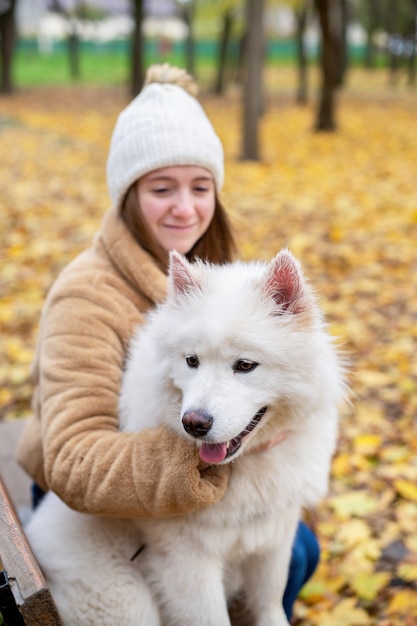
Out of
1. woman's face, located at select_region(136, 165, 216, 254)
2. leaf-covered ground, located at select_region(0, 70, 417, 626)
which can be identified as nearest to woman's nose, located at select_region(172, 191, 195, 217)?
woman's face, located at select_region(136, 165, 216, 254)

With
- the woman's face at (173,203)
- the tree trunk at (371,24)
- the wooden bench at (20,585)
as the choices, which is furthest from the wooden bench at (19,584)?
the tree trunk at (371,24)

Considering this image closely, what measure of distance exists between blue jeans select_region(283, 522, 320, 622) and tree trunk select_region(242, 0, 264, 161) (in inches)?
379

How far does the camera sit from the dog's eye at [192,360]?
6.49 ft

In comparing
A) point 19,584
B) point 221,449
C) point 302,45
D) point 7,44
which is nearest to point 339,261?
point 221,449

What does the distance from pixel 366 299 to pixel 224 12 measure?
20.5 metres

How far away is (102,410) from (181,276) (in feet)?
1.91

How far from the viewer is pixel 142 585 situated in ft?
7.39

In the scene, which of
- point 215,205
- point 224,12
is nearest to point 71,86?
point 224,12

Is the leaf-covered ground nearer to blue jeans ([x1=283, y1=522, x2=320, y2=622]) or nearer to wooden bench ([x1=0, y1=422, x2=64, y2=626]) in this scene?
blue jeans ([x1=283, y1=522, x2=320, y2=622])

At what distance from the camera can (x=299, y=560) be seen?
2781 millimetres

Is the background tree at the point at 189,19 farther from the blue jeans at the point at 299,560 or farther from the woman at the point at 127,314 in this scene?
the blue jeans at the point at 299,560

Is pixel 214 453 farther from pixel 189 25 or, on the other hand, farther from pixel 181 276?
pixel 189 25

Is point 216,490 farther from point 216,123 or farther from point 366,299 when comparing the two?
point 216,123

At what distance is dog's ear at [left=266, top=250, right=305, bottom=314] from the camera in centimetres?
189
